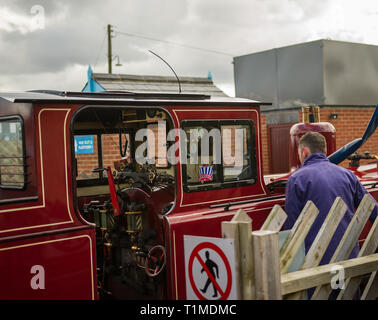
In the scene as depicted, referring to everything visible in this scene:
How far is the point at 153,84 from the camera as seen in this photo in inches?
679

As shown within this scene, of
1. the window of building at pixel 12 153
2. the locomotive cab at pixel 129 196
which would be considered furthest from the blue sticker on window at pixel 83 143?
the window of building at pixel 12 153

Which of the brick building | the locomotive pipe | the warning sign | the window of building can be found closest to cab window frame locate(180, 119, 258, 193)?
the locomotive pipe

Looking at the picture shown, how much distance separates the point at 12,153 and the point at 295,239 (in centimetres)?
243

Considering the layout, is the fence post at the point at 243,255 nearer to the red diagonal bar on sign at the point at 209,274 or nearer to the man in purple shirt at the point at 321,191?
the red diagonal bar on sign at the point at 209,274

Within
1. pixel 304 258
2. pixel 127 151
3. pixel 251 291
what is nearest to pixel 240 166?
pixel 127 151

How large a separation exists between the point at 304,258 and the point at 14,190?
2.44 metres

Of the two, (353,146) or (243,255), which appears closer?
(243,255)

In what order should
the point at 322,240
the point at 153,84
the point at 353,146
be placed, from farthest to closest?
the point at 153,84
the point at 353,146
the point at 322,240

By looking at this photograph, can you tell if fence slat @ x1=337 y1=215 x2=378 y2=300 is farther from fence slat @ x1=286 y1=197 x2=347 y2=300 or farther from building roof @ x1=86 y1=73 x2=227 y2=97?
building roof @ x1=86 y1=73 x2=227 y2=97

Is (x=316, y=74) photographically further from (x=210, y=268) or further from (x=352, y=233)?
(x=210, y=268)

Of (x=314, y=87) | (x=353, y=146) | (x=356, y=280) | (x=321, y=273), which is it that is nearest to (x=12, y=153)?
(x=321, y=273)

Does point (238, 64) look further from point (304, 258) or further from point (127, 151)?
point (304, 258)

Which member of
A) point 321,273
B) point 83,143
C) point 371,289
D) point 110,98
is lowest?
point 371,289

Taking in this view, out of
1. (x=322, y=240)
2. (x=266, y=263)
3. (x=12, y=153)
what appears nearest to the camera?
(x=266, y=263)
